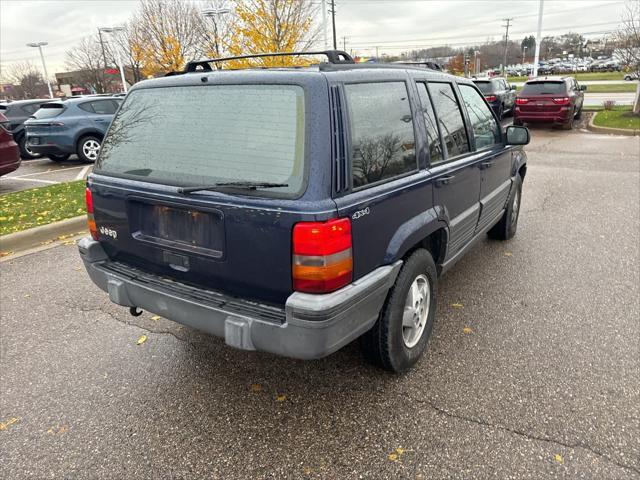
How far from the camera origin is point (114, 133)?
2963mm

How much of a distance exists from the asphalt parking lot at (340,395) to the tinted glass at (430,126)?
1295 mm

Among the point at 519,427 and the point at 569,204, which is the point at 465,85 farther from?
the point at 569,204

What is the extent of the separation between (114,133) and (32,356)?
168 centimetres

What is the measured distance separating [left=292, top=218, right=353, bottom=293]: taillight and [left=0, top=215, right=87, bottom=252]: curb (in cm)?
468

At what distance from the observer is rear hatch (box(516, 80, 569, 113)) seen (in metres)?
14.7

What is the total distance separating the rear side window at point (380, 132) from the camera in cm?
237

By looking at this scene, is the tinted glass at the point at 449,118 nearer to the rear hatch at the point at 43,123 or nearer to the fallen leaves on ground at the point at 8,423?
the fallen leaves on ground at the point at 8,423

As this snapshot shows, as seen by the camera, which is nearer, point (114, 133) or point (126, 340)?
point (114, 133)

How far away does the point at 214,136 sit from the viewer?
2.42 meters

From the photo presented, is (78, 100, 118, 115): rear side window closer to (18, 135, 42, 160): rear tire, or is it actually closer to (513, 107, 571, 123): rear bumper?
(18, 135, 42, 160): rear tire

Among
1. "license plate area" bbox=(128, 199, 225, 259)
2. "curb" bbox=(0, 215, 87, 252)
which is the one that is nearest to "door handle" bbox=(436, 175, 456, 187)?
"license plate area" bbox=(128, 199, 225, 259)

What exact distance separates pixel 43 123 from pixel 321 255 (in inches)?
465

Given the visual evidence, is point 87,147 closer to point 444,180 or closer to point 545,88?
point 444,180

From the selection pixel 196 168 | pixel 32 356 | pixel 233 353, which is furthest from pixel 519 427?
pixel 32 356
